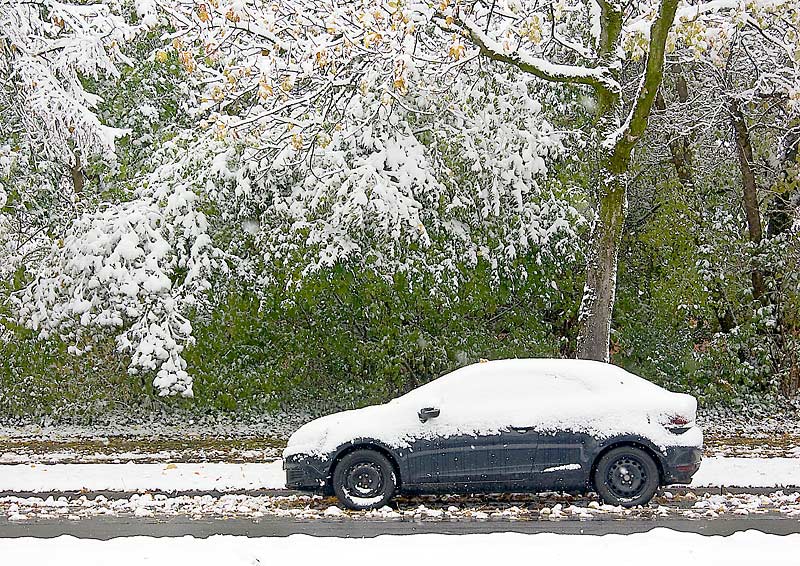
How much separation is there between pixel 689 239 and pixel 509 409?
876 centimetres

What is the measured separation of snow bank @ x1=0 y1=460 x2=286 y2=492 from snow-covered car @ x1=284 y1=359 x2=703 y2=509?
189cm

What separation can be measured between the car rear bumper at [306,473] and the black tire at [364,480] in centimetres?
16

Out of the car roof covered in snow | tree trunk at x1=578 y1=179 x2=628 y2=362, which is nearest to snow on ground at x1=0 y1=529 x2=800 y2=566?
the car roof covered in snow

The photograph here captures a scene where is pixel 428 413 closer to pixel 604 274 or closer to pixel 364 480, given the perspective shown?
pixel 364 480

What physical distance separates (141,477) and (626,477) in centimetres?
691

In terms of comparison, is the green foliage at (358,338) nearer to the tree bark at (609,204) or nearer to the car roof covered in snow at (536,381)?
the tree bark at (609,204)

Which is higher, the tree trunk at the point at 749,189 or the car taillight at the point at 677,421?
the tree trunk at the point at 749,189

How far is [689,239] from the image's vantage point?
59.1 feet

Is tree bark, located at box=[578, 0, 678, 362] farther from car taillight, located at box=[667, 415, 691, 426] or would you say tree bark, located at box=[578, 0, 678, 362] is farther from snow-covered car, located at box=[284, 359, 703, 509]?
car taillight, located at box=[667, 415, 691, 426]

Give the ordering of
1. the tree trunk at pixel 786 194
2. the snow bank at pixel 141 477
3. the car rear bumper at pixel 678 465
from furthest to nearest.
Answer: the tree trunk at pixel 786 194, the snow bank at pixel 141 477, the car rear bumper at pixel 678 465

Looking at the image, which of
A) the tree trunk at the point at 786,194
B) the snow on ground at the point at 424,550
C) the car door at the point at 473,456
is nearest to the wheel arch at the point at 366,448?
the car door at the point at 473,456

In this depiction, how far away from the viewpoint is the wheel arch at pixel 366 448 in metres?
10.8

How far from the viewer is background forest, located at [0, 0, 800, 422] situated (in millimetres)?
15914

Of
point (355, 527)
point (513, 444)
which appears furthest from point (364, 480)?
point (513, 444)
